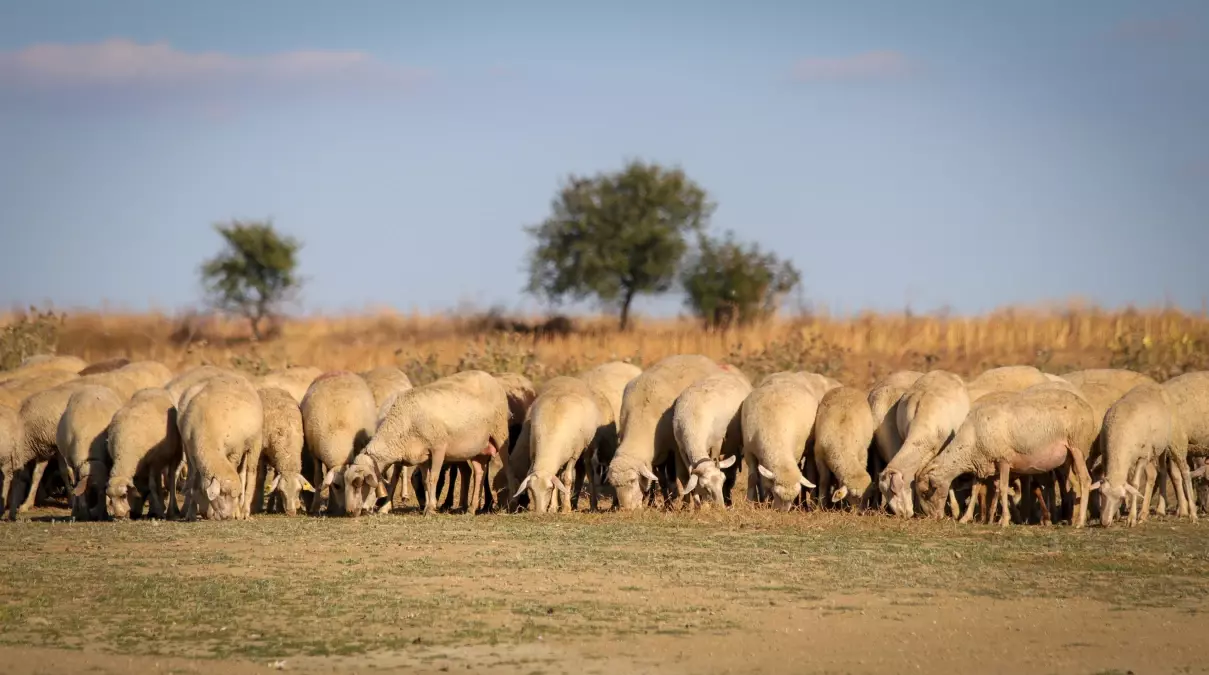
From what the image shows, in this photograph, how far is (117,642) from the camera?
11.4 metres

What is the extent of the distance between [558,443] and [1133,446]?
769 cm

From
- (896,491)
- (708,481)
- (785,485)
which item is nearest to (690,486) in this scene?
(708,481)

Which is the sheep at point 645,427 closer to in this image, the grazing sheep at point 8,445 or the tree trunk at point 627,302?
the grazing sheep at point 8,445

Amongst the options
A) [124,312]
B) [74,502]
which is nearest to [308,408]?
[74,502]

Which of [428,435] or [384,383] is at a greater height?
[384,383]

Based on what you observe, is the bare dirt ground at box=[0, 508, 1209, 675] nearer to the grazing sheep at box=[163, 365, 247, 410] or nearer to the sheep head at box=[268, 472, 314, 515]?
the sheep head at box=[268, 472, 314, 515]

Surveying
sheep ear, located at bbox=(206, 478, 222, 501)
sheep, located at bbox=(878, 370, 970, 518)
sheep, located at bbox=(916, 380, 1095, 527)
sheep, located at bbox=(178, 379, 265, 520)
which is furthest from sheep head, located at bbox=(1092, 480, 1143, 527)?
sheep ear, located at bbox=(206, 478, 222, 501)

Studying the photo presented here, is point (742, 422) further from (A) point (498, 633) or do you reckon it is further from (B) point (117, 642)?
(B) point (117, 642)

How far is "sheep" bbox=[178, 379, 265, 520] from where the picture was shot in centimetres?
1961

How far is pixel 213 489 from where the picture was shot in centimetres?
1939

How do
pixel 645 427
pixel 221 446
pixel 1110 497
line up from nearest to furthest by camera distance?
pixel 1110 497 < pixel 221 446 < pixel 645 427

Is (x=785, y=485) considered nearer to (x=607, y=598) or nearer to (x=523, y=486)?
(x=523, y=486)

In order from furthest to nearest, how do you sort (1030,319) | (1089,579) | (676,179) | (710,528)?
1. (676,179)
2. (1030,319)
3. (710,528)
4. (1089,579)

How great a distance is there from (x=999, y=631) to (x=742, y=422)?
978 cm
